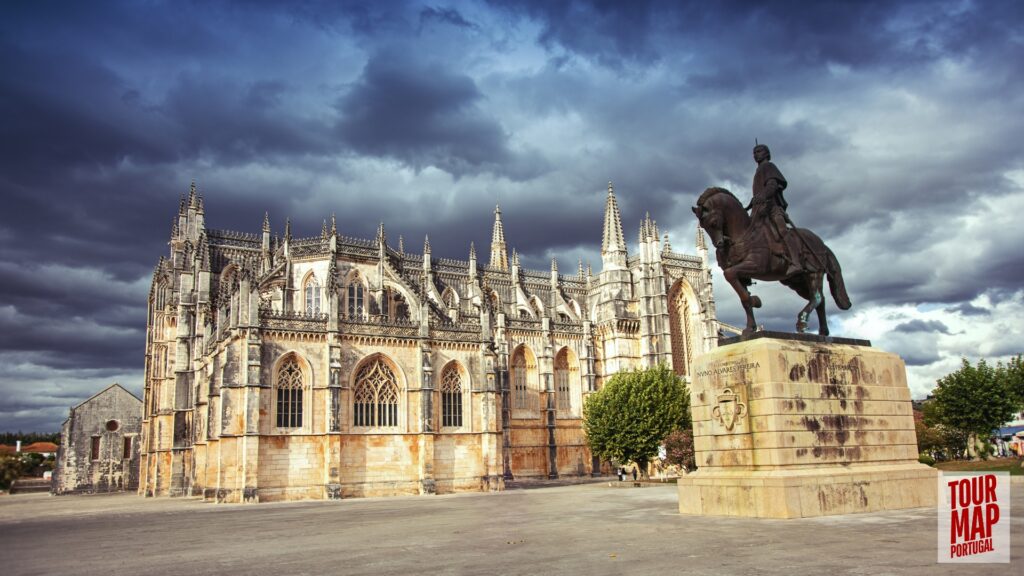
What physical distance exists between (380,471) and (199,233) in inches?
1103

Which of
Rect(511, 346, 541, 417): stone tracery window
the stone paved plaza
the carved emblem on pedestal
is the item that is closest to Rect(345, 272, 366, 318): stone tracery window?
Rect(511, 346, 541, 417): stone tracery window

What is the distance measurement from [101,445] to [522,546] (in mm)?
66697

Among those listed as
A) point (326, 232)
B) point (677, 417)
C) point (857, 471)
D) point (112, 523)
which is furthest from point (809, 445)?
point (326, 232)

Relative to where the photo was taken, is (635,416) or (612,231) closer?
(635,416)

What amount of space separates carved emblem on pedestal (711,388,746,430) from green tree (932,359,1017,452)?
3592 cm

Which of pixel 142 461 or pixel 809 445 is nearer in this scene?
pixel 809 445

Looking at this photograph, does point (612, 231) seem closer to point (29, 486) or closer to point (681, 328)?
point (681, 328)

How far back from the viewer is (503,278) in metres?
66.9

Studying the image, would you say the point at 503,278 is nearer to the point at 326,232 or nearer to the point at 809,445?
the point at 326,232

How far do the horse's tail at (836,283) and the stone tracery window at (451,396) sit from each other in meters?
26.8

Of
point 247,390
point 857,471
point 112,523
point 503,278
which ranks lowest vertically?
point 112,523

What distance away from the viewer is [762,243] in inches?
631

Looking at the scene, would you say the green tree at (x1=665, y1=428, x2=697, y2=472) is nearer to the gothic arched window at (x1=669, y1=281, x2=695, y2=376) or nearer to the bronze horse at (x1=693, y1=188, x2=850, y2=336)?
the bronze horse at (x1=693, y1=188, x2=850, y2=336)

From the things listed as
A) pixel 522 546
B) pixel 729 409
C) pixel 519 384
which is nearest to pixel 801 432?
pixel 729 409
